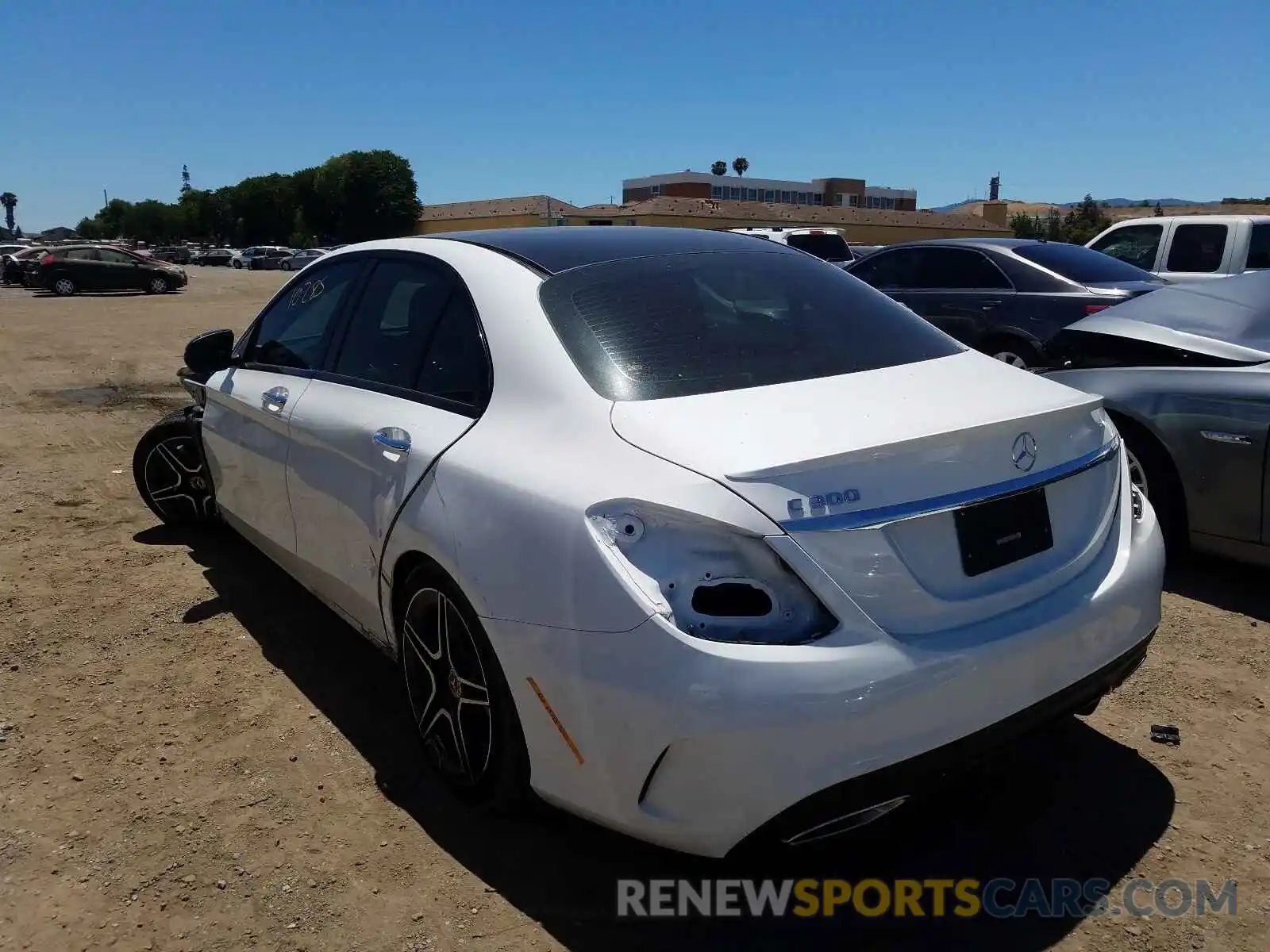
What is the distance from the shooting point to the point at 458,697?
2666 millimetres

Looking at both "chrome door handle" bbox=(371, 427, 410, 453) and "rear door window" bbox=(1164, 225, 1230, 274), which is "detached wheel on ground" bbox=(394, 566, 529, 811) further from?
"rear door window" bbox=(1164, 225, 1230, 274)

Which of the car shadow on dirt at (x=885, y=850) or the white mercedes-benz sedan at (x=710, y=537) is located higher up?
the white mercedes-benz sedan at (x=710, y=537)

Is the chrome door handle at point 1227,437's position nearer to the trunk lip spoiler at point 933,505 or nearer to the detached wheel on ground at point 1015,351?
the trunk lip spoiler at point 933,505

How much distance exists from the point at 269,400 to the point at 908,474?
2619mm

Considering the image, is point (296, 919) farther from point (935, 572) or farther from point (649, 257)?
point (649, 257)

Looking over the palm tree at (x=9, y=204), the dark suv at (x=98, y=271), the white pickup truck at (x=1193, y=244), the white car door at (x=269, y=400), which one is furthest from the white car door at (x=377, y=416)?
the palm tree at (x=9, y=204)

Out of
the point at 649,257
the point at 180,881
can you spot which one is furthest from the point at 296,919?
the point at 649,257

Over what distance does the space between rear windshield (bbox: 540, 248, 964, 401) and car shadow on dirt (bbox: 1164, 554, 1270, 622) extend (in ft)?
7.09

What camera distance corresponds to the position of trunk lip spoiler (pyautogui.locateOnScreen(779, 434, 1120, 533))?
2000 mm

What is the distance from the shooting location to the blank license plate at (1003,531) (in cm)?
218

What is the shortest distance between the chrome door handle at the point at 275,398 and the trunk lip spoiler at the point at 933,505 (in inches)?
93.2

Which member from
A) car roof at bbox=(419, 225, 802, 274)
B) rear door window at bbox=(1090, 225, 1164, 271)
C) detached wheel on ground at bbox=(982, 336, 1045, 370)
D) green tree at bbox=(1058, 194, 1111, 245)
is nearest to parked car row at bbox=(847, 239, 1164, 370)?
detached wheel on ground at bbox=(982, 336, 1045, 370)

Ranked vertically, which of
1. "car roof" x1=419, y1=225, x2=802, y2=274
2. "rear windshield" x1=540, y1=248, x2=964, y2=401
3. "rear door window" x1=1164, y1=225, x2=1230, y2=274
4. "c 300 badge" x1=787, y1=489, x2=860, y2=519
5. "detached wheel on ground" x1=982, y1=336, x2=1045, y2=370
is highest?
"car roof" x1=419, y1=225, x2=802, y2=274

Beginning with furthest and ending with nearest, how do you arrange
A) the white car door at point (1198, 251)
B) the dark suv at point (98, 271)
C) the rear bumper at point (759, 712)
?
the dark suv at point (98, 271)
the white car door at point (1198, 251)
the rear bumper at point (759, 712)
